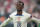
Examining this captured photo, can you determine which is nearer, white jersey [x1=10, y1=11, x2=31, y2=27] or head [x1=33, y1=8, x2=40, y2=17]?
white jersey [x1=10, y1=11, x2=31, y2=27]

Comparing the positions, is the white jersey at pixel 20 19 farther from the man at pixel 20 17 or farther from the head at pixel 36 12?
the head at pixel 36 12

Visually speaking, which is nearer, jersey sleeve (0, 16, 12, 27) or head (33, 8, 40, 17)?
jersey sleeve (0, 16, 12, 27)

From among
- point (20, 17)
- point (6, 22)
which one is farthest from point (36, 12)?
point (6, 22)

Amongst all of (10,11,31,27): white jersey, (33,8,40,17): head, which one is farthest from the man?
(33,8,40,17): head

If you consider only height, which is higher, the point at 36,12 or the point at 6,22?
the point at 36,12

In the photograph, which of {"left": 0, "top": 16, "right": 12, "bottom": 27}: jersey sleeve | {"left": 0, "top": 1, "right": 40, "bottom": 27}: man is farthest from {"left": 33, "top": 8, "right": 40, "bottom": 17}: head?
{"left": 0, "top": 16, "right": 12, "bottom": 27}: jersey sleeve

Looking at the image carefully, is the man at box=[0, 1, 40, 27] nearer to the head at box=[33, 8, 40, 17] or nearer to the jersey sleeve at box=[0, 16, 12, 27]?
the jersey sleeve at box=[0, 16, 12, 27]

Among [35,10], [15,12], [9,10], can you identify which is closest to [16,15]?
[15,12]

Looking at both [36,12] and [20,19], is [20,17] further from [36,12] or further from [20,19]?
[36,12]

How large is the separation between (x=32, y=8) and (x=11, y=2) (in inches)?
12.5

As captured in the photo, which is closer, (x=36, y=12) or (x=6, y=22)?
(x=6, y=22)

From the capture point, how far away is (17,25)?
144 centimetres

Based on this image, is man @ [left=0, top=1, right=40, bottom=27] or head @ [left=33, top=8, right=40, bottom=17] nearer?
man @ [left=0, top=1, right=40, bottom=27]

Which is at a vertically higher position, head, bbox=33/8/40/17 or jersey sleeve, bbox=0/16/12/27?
head, bbox=33/8/40/17
